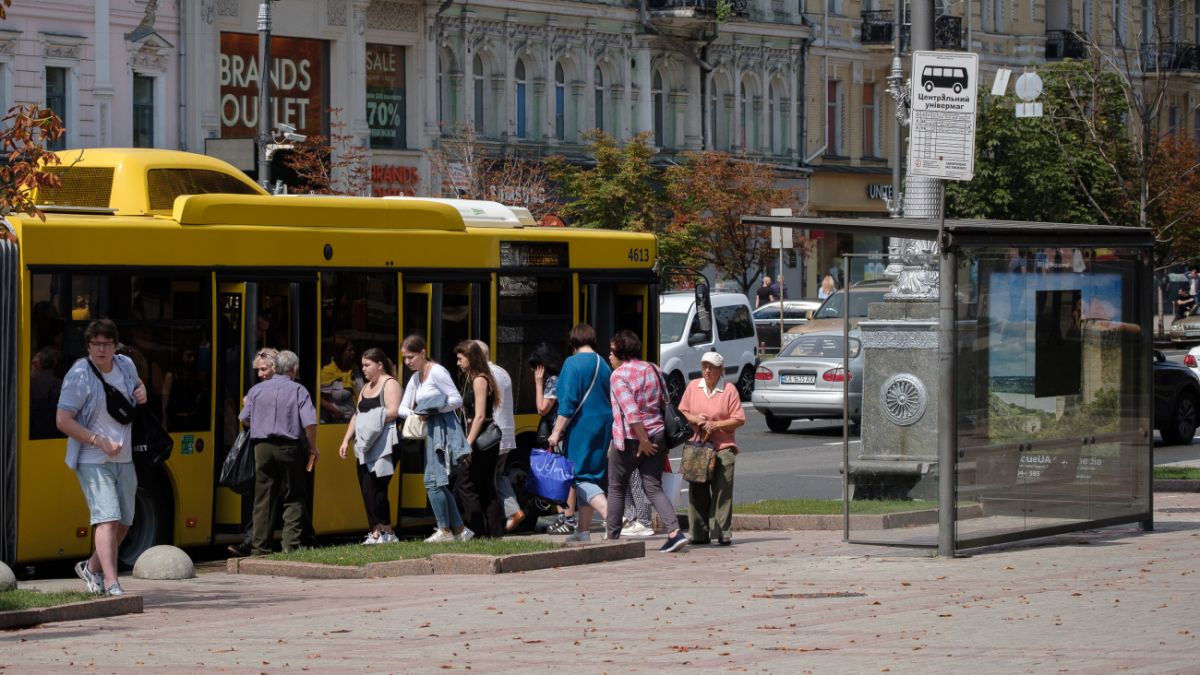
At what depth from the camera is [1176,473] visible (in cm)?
2289

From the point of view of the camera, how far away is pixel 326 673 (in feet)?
34.3

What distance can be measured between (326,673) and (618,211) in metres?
39.6

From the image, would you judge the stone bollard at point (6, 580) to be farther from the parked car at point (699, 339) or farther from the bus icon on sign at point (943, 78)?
the parked car at point (699, 339)

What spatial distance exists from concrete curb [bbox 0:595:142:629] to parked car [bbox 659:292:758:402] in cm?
1929

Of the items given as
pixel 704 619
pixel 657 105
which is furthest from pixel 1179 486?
pixel 657 105

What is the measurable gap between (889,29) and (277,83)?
24.5m

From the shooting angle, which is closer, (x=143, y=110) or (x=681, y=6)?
(x=143, y=110)

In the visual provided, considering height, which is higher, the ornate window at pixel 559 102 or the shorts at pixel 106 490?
the ornate window at pixel 559 102

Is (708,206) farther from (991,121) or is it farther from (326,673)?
(326,673)

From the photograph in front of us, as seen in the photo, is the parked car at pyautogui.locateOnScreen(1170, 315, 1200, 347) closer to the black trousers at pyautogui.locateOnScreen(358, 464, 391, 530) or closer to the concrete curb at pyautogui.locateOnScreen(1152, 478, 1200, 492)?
the concrete curb at pyautogui.locateOnScreen(1152, 478, 1200, 492)

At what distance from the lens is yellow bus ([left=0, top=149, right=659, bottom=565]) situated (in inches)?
601

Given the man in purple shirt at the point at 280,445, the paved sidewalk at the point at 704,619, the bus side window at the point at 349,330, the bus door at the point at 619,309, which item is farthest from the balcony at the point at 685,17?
the paved sidewalk at the point at 704,619

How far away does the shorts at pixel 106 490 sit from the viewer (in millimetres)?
13422

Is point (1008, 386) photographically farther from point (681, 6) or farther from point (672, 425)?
point (681, 6)
